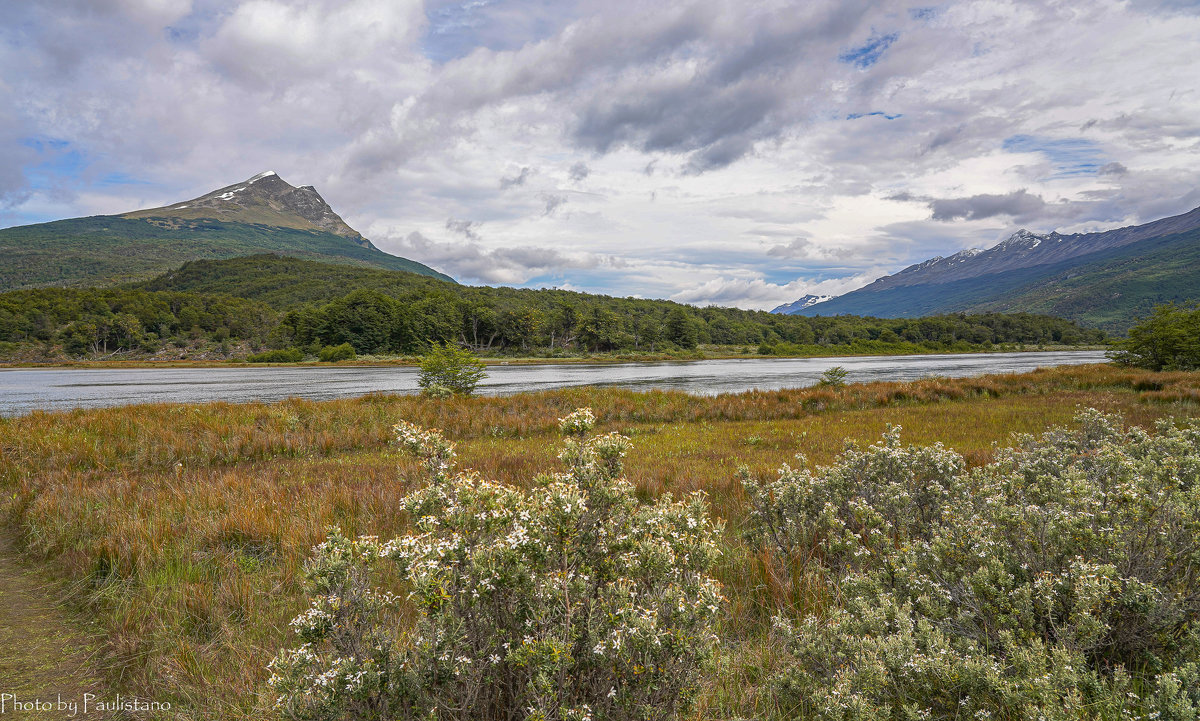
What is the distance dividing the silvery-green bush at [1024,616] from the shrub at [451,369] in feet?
73.4

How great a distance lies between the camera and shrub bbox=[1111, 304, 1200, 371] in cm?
2661

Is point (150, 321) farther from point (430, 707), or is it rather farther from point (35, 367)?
point (430, 707)

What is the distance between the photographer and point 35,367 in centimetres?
7056

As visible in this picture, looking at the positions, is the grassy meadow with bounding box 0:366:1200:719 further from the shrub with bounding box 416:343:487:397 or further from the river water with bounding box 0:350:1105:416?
the river water with bounding box 0:350:1105:416

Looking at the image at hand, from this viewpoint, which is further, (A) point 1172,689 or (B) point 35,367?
(B) point 35,367

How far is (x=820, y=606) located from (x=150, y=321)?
135 m

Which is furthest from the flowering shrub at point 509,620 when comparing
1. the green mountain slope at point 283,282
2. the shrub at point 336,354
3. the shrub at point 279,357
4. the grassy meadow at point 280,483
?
the green mountain slope at point 283,282

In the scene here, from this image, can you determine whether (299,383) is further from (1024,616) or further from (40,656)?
(1024,616)

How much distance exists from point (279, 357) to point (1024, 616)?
10433 centimetres

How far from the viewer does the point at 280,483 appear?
8.89 m

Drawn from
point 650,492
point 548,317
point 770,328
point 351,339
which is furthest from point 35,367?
point 770,328

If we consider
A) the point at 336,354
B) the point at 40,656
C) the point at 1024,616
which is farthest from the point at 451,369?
the point at 336,354

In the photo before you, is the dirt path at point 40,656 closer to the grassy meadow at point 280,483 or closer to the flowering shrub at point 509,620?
the grassy meadow at point 280,483

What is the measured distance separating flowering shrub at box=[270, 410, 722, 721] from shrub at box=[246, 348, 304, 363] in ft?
321
